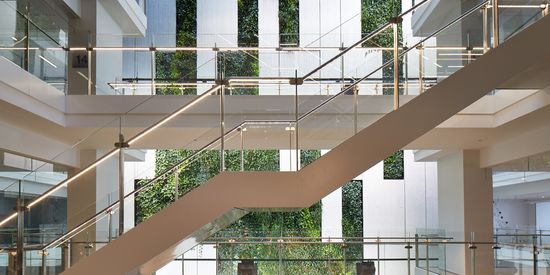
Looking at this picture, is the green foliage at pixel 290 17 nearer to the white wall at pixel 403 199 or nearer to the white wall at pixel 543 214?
the white wall at pixel 403 199

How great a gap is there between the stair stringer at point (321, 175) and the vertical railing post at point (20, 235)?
61cm

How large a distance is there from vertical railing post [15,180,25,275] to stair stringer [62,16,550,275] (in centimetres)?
61

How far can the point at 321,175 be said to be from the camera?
6.39 metres

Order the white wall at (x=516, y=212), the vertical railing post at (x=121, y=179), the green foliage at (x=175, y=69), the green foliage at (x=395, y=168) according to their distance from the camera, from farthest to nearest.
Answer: the white wall at (x=516, y=212)
the green foliage at (x=395, y=168)
the green foliage at (x=175, y=69)
the vertical railing post at (x=121, y=179)

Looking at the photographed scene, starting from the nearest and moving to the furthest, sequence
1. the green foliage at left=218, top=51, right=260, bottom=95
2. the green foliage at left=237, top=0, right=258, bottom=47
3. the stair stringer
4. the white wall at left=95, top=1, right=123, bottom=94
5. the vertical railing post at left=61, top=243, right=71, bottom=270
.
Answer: the stair stringer
the vertical railing post at left=61, top=243, right=71, bottom=270
the green foliage at left=218, top=51, right=260, bottom=95
the white wall at left=95, top=1, right=123, bottom=94
the green foliage at left=237, top=0, right=258, bottom=47

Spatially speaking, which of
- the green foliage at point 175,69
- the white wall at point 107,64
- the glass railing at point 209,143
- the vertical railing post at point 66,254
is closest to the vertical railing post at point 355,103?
the glass railing at point 209,143

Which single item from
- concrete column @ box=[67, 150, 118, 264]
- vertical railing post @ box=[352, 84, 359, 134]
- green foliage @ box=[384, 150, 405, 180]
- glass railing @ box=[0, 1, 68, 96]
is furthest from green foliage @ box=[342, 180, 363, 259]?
concrete column @ box=[67, 150, 118, 264]

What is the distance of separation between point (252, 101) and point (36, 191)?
3226mm

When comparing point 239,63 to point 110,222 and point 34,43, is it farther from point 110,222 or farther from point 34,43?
point 110,222

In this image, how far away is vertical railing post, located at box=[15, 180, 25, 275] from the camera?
6584 millimetres

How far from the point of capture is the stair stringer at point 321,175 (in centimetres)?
635

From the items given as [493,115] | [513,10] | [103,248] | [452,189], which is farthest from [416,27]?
[103,248]

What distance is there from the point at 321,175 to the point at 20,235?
2727mm

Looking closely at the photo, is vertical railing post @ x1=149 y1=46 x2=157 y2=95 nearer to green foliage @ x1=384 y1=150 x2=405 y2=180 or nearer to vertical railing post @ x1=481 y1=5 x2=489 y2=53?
vertical railing post @ x1=481 y1=5 x2=489 y2=53
